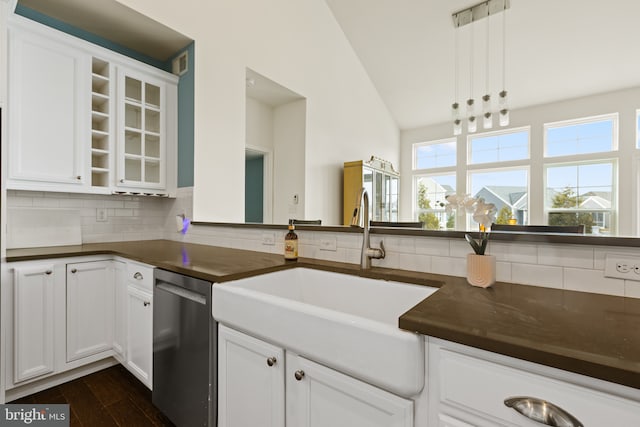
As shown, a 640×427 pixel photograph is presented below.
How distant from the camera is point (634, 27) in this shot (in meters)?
3.22

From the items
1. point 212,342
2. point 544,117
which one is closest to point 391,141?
point 544,117

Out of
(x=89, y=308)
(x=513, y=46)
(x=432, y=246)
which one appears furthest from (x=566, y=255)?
(x=513, y=46)

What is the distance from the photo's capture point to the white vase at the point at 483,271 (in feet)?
3.62

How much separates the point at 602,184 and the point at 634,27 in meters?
2.08

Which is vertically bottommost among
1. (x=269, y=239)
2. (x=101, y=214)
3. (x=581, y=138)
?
(x=269, y=239)

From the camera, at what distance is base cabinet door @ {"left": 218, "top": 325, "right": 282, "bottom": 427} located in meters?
1.02

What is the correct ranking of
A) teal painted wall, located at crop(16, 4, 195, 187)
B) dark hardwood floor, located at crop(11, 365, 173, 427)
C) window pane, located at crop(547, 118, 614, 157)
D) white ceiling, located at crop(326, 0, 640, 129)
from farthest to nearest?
1. window pane, located at crop(547, 118, 614, 157)
2. white ceiling, located at crop(326, 0, 640, 129)
3. teal painted wall, located at crop(16, 4, 195, 187)
4. dark hardwood floor, located at crop(11, 365, 173, 427)

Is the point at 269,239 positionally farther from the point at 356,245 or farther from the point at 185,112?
the point at 185,112

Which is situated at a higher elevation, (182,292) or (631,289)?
(631,289)

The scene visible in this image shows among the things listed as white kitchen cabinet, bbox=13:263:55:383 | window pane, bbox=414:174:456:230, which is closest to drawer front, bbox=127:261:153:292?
white kitchen cabinet, bbox=13:263:55:383

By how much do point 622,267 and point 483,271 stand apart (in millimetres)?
417

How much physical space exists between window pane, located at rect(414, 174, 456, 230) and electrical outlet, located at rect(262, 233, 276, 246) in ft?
14.1

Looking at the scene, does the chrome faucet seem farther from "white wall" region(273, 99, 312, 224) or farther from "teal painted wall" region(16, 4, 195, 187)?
"white wall" region(273, 99, 312, 224)

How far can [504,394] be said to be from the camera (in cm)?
63
